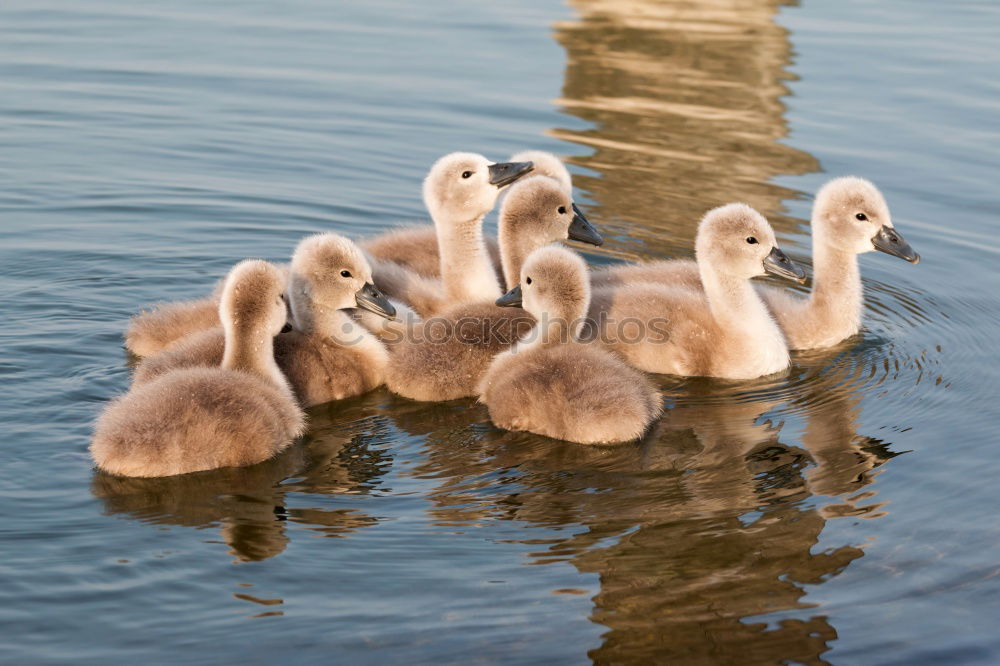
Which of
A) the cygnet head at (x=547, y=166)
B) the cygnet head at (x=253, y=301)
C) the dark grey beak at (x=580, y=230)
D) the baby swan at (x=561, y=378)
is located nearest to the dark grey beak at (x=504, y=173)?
the dark grey beak at (x=580, y=230)

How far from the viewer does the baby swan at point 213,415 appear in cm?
603

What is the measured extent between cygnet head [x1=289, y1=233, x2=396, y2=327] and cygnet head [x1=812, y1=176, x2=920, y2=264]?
9.64 feet

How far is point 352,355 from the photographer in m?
7.38

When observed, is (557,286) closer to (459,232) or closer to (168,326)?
(459,232)

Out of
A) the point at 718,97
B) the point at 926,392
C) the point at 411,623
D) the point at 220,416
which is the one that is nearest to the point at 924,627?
the point at 411,623

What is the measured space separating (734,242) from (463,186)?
165 centimetres

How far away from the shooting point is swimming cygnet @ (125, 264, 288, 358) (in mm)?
7605

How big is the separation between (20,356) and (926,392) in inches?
199

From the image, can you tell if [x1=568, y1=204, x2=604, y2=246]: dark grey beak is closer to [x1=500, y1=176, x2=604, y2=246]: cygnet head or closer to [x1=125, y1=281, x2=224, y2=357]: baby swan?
[x1=500, y1=176, x2=604, y2=246]: cygnet head

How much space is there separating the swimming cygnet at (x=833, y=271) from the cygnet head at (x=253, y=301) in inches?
91.9

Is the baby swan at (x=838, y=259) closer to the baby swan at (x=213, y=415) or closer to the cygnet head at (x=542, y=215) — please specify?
the cygnet head at (x=542, y=215)

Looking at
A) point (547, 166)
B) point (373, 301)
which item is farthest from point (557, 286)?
point (547, 166)

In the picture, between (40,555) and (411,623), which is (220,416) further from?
(411,623)

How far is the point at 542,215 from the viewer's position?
8133 mm
